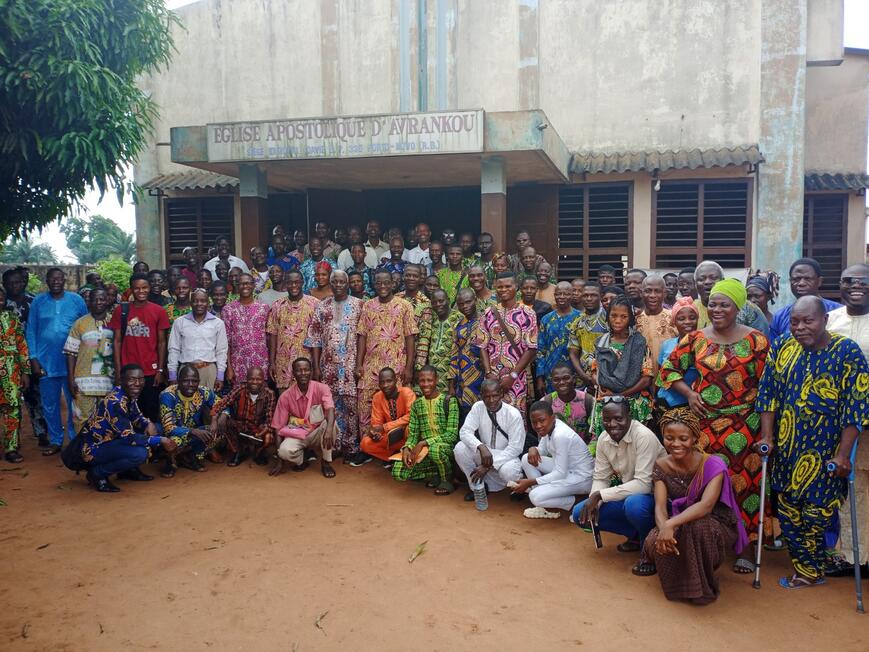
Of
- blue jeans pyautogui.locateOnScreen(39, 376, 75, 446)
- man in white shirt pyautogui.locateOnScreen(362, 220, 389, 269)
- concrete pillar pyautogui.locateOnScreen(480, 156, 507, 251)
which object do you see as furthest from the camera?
man in white shirt pyautogui.locateOnScreen(362, 220, 389, 269)

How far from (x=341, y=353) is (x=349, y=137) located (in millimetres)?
2831

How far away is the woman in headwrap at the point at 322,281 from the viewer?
22.0 feet

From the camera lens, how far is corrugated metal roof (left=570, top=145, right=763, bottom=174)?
30.6 ft

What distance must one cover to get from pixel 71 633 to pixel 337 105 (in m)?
9.14

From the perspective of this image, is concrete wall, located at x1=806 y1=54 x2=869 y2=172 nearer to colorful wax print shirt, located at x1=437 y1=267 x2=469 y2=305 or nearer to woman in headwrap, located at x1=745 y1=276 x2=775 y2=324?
woman in headwrap, located at x1=745 y1=276 x2=775 y2=324

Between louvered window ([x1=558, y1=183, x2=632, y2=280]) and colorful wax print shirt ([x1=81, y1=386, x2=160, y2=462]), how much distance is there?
6.57 meters

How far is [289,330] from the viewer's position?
6.49 meters

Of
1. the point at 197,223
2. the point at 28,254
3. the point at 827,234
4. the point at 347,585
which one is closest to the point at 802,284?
the point at 347,585

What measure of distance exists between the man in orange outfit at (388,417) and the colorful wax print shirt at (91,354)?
2.59 m

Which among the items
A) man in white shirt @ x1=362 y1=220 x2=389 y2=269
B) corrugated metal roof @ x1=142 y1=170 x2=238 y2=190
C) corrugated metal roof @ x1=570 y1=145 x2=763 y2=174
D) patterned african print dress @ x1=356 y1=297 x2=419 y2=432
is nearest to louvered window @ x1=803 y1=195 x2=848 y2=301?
corrugated metal roof @ x1=570 y1=145 x2=763 y2=174

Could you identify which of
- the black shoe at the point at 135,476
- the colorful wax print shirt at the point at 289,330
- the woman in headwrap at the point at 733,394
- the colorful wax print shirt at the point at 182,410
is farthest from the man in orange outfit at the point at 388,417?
the woman in headwrap at the point at 733,394

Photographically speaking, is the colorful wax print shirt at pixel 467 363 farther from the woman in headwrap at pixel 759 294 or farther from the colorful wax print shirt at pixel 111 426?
the colorful wax print shirt at pixel 111 426

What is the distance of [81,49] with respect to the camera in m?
5.35

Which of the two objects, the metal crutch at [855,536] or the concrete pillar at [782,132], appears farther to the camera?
the concrete pillar at [782,132]
